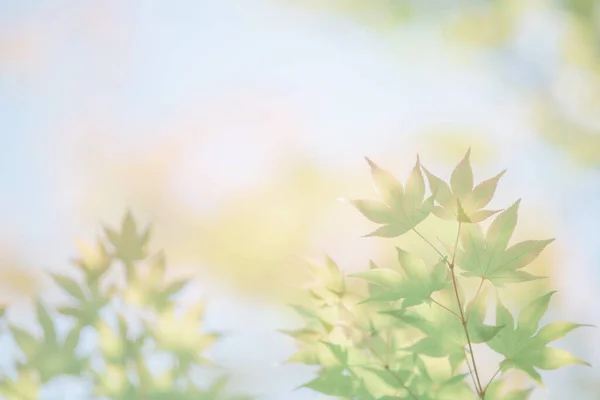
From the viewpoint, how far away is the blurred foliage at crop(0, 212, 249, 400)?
0.41 meters

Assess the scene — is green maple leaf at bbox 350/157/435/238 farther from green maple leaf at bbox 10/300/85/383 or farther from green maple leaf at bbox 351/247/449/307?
green maple leaf at bbox 10/300/85/383

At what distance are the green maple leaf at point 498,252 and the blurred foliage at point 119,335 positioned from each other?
17cm

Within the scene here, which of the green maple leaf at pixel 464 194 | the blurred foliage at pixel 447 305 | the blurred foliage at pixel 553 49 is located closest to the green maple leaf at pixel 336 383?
the blurred foliage at pixel 447 305

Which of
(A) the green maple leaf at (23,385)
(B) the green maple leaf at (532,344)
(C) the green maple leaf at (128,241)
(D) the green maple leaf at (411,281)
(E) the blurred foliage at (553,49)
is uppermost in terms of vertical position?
(E) the blurred foliage at (553,49)

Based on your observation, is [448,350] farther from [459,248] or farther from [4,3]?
[4,3]

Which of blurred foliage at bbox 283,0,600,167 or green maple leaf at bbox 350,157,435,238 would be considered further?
blurred foliage at bbox 283,0,600,167

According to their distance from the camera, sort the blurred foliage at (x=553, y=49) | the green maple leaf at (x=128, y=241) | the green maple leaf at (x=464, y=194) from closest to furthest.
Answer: the green maple leaf at (x=464, y=194) → the green maple leaf at (x=128, y=241) → the blurred foliage at (x=553, y=49)

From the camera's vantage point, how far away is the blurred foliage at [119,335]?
414mm

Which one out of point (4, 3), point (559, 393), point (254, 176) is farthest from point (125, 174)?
point (559, 393)

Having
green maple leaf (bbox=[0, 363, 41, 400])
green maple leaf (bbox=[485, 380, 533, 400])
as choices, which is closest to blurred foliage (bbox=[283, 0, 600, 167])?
green maple leaf (bbox=[485, 380, 533, 400])

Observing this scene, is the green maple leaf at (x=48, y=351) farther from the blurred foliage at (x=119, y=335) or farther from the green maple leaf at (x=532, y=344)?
the green maple leaf at (x=532, y=344)

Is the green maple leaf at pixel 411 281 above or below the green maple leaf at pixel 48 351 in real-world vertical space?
above

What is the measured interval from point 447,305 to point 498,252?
1.9 inches

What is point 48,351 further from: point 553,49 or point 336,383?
point 553,49
